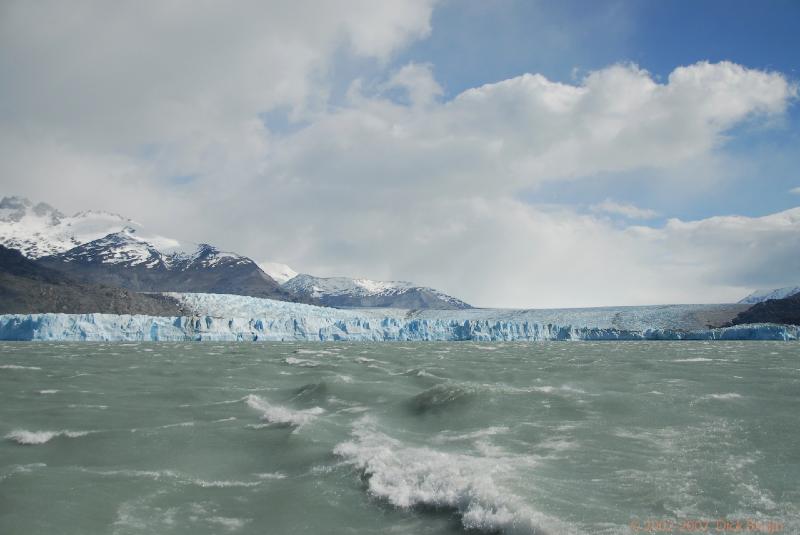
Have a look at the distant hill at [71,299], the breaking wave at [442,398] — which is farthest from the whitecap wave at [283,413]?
the distant hill at [71,299]

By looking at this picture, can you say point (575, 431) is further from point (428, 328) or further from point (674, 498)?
point (428, 328)

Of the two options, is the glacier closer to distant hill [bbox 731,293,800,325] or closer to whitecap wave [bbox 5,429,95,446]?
distant hill [bbox 731,293,800,325]

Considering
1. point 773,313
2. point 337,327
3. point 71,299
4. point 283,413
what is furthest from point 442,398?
point 71,299

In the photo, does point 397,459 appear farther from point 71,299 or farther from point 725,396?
point 71,299

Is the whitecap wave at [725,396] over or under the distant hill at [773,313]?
under

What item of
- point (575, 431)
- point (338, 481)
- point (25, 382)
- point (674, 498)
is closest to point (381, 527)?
point (338, 481)

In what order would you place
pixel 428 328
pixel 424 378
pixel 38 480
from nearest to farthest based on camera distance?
pixel 38 480, pixel 424 378, pixel 428 328

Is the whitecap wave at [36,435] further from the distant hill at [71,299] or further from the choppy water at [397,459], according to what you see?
the distant hill at [71,299]
